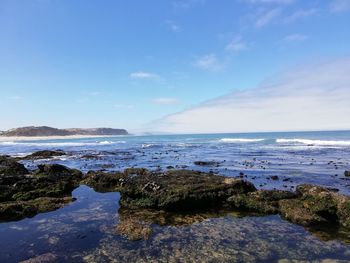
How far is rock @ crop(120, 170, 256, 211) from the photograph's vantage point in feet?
46.4

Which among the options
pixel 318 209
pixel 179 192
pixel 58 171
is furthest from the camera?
pixel 58 171

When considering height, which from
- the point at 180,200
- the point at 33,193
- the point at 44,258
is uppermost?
the point at 180,200

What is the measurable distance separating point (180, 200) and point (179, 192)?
44cm

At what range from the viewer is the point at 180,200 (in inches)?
551

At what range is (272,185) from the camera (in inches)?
762

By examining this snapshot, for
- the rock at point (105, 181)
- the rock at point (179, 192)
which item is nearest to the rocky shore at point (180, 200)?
the rock at point (179, 192)

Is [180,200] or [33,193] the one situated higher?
[180,200]

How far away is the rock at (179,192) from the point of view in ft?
46.4

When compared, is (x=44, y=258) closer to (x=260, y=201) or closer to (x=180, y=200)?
(x=180, y=200)

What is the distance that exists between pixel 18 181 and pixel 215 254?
12.5 m

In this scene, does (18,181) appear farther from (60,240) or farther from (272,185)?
(272,185)

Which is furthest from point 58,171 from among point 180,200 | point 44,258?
point 44,258

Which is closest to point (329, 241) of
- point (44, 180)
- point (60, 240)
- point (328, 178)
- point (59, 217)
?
point (60, 240)

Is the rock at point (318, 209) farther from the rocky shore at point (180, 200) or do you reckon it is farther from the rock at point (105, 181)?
the rock at point (105, 181)
